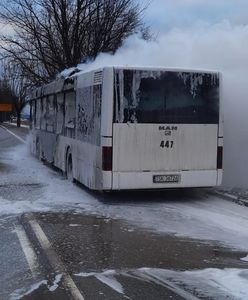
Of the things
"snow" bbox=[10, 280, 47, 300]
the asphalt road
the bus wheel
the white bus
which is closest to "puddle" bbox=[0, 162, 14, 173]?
the bus wheel

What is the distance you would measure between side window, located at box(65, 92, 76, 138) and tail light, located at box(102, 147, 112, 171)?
297 cm

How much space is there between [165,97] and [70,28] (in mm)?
21252

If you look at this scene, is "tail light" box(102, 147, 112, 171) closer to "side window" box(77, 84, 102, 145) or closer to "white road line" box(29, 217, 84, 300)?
"side window" box(77, 84, 102, 145)

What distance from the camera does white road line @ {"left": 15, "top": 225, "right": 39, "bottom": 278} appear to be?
22.5ft

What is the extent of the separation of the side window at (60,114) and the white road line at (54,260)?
20.2ft

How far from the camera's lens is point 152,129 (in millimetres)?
11430

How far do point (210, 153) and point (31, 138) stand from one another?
13.2m

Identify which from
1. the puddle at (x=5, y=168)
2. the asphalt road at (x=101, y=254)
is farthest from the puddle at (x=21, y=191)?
the puddle at (x=5, y=168)

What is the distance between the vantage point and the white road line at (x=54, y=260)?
5.94 metres

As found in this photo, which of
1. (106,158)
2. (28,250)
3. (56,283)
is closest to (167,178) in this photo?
(106,158)

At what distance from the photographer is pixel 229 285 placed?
20.1ft

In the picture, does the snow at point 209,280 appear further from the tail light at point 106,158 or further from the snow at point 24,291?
the tail light at point 106,158

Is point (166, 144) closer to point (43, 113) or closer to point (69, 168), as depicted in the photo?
point (69, 168)

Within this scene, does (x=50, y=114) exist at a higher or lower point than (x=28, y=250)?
higher
